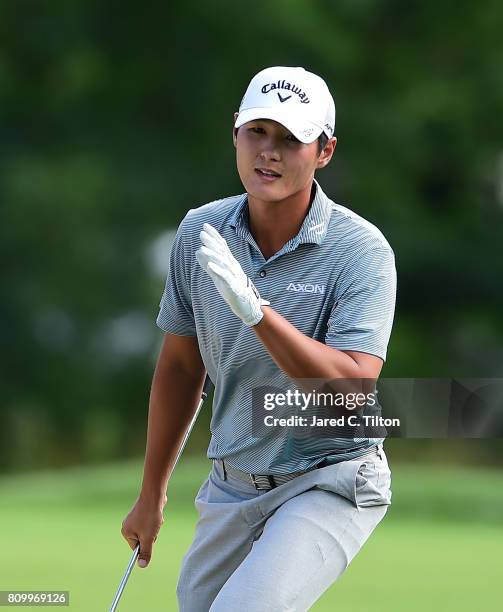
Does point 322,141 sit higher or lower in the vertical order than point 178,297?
higher

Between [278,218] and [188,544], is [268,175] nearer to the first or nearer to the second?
[278,218]

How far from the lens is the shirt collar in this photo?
3035 millimetres

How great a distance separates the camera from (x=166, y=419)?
3.36 meters

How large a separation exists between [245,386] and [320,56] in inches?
573

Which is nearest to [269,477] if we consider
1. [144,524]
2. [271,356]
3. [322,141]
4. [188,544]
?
[271,356]

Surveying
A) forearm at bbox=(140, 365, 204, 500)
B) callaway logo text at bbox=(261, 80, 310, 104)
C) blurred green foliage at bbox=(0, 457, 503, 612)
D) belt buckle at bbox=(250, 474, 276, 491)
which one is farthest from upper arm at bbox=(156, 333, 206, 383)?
blurred green foliage at bbox=(0, 457, 503, 612)

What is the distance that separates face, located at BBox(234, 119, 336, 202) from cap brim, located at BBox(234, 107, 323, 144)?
2 centimetres

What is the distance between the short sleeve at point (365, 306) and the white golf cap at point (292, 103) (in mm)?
308

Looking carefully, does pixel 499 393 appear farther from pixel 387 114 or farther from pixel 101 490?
pixel 387 114

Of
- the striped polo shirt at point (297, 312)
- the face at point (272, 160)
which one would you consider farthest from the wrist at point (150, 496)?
the face at point (272, 160)

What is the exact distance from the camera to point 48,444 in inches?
674

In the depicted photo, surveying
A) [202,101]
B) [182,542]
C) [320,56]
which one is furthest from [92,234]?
[182,542]

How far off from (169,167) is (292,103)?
47.4 feet

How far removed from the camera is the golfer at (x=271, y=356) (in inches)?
111
